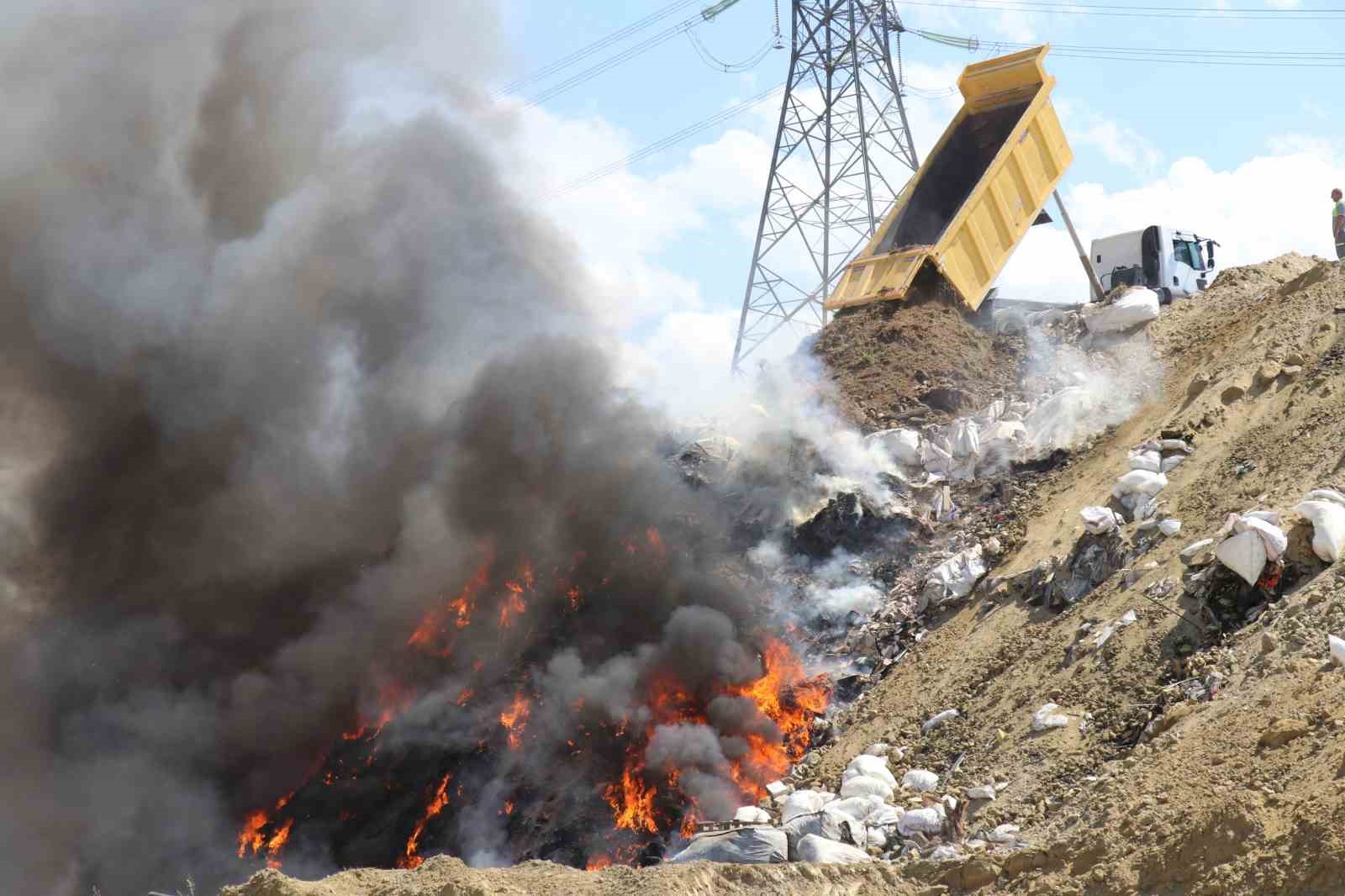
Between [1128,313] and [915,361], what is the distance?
2.83m

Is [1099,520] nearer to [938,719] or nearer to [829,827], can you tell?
[938,719]

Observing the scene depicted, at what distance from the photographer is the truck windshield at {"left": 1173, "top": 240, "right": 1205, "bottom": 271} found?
20672 mm

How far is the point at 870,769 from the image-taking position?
11609 millimetres

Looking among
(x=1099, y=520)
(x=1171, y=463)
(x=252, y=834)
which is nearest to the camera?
(x=1099, y=520)

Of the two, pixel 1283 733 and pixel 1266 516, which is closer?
pixel 1283 733

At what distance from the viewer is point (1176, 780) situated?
8.72m

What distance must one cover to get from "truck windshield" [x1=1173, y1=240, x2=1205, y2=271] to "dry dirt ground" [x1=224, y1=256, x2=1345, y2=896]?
4632 millimetres

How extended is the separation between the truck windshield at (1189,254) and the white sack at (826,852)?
13.7 metres

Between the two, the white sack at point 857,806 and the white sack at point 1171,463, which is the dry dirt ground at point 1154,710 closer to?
the white sack at point 1171,463

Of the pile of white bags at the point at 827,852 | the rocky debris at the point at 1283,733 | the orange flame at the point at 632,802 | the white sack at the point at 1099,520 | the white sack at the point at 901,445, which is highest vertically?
the white sack at the point at 901,445

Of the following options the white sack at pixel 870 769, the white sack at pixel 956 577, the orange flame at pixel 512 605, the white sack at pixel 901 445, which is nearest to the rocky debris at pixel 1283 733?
the white sack at pixel 870 769

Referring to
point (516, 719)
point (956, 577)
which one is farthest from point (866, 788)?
point (516, 719)

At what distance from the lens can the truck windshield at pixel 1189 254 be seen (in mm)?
20672

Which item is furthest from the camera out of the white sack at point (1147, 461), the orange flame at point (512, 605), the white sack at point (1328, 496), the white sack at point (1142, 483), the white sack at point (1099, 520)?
the orange flame at point (512, 605)
